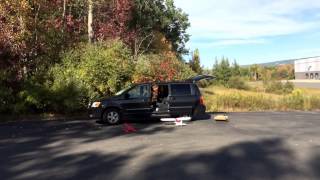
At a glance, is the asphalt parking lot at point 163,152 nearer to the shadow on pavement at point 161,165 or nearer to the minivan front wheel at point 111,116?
the shadow on pavement at point 161,165

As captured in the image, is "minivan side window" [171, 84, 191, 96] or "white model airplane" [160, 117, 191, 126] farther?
"minivan side window" [171, 84, 191, 96]

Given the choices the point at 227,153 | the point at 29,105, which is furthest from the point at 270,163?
the point at 29,105

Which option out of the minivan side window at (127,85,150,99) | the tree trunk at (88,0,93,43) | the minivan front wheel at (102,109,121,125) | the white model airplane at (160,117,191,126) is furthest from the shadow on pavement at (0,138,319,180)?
the tree trunk at (88,0,93,43)

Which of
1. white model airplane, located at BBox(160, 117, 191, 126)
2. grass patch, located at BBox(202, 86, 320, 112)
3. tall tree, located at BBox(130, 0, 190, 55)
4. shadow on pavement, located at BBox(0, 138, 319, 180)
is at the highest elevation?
tall tree, located at BBox(130, 0, 190, 55)

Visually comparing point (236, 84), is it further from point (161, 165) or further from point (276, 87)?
point (161, 165)

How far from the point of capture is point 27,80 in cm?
2370

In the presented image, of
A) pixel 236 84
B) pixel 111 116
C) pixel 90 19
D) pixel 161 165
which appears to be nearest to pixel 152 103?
pixel 111 116

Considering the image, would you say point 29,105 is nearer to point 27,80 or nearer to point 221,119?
point 27,80

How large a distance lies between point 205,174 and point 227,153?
2.52m

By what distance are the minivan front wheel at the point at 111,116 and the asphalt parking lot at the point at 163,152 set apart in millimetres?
671

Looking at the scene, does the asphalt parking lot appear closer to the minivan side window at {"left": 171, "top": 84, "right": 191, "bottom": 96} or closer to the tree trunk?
the minivan side window at {"left": 171, "top": 84, "right": 191, "bottom": 96}

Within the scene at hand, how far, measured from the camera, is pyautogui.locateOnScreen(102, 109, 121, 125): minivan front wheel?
19.3 metres

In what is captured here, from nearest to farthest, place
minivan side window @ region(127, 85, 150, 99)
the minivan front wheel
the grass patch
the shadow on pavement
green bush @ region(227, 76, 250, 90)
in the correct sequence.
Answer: the shadow on pavement → the minivan front wheel → minivan side window @ region(127, 85, 150, 99) → the grass patch → green bush @ region(227, 76, 250, 90)

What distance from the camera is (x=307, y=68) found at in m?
134
